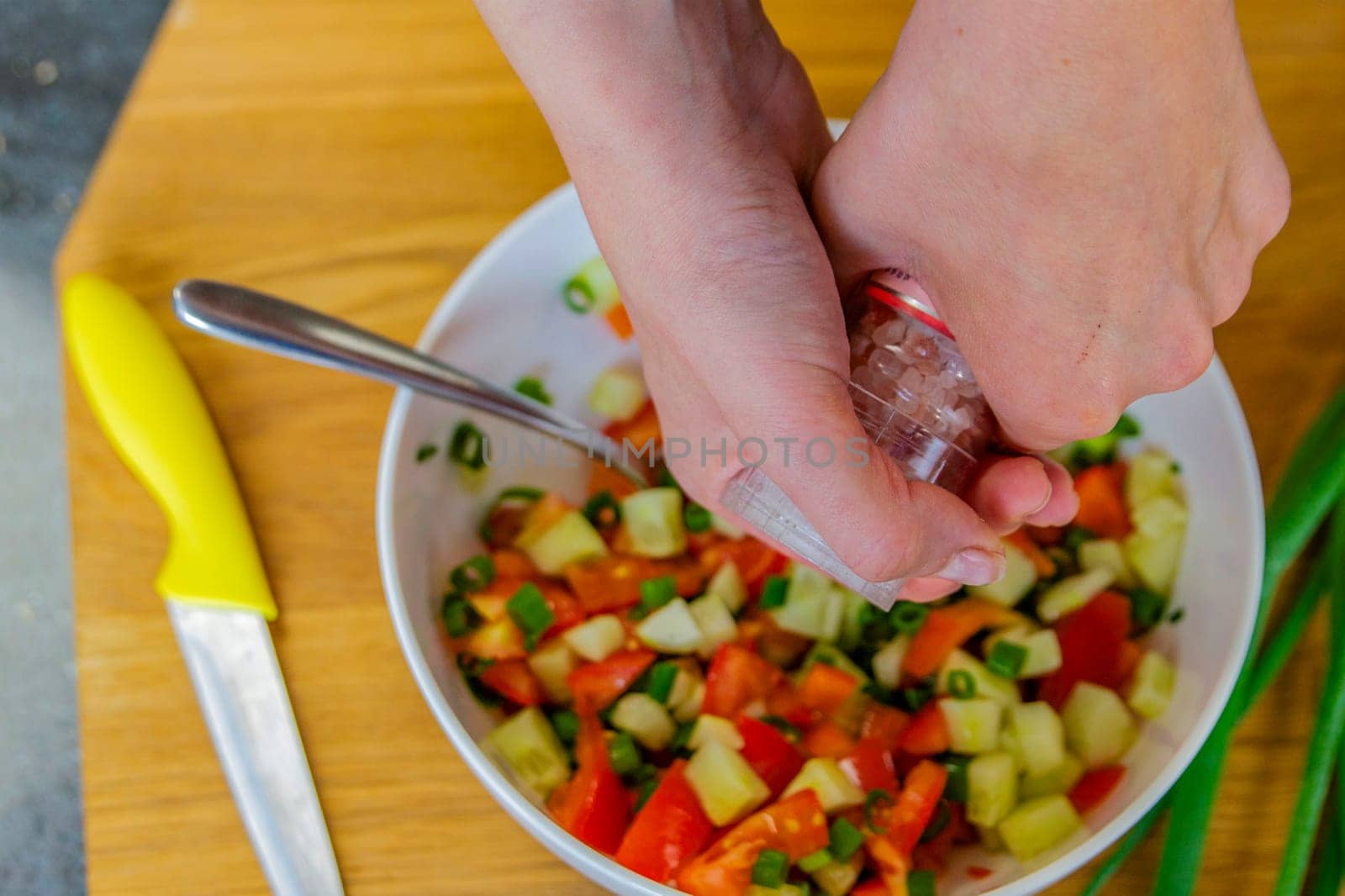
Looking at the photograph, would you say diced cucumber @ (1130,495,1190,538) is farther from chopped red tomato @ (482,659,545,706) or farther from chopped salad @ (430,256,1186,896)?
chopped red tomato @ (482,659,545,706)

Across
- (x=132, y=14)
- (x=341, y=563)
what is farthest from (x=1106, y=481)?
(x=132, y=14)

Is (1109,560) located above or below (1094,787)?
above

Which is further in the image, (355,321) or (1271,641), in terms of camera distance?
(355,321)

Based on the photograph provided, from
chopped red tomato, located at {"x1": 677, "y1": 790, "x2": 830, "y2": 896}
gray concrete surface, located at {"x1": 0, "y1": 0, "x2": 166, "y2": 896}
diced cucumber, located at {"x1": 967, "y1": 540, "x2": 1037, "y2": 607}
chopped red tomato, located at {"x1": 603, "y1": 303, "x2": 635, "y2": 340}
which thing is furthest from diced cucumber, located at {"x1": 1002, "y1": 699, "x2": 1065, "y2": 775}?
gray concrete surface, located at {"x1": 0, "y1": 0, "x2": 166, "y2": 896}

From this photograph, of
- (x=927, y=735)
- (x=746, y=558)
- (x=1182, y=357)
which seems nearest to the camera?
(x=1182, y=357)

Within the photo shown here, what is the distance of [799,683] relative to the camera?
1.07 metres

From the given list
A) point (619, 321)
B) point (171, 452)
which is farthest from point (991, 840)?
point (171, 452)

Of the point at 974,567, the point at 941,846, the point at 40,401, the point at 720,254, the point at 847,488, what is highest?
the point at 720,254

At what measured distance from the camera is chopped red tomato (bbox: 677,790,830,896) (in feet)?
3.01

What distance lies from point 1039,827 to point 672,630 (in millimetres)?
388

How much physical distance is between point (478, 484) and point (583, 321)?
0.74 feet

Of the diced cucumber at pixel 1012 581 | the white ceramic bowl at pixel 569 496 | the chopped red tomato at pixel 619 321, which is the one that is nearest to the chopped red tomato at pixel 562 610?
the white ceramic bowl at pixel 569 496

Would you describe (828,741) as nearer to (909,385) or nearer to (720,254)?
(909,385)

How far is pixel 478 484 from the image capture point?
113 cm
